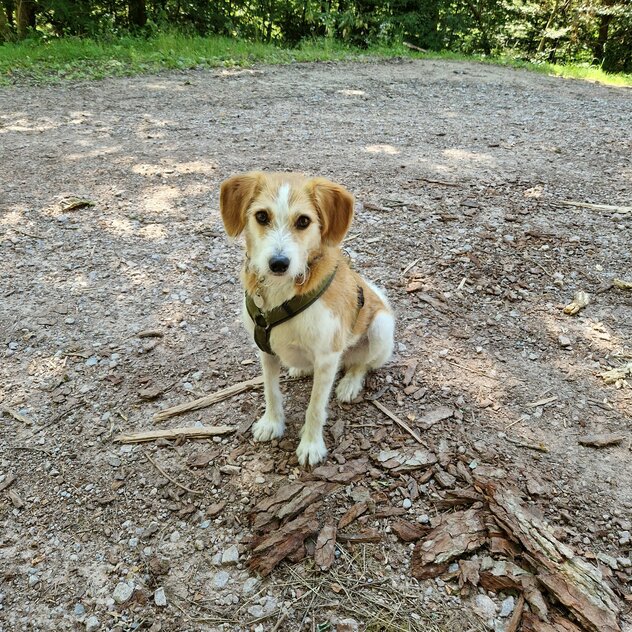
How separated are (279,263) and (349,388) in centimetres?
143

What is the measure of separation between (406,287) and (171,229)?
2.76m

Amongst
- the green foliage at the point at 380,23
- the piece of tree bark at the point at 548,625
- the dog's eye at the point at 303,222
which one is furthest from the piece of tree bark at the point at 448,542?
the green foliage at the point at 380,23

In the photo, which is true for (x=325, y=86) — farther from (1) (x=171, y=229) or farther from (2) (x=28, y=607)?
(2) (x=28, y=607)

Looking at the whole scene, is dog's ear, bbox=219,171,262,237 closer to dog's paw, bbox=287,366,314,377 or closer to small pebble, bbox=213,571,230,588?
dog's paw, bbox=287,366,314,377

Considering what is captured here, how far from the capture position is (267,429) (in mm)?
3254

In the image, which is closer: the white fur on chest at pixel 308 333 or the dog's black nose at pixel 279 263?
the dog's black nose at pixel 279 263

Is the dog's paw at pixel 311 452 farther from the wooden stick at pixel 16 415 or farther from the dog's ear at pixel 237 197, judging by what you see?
the wooden stick at pixel 16 415

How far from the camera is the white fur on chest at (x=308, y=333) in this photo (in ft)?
9.06

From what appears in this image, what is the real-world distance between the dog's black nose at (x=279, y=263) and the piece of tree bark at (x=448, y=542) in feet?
5.41

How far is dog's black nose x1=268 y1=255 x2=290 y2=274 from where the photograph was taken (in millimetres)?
2479

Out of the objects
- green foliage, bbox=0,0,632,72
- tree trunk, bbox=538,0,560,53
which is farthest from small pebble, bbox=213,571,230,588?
tree trunk, bbox=538,0,560,53

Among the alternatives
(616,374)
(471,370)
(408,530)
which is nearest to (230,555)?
(408,530)

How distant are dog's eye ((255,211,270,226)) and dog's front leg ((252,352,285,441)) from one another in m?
0.98

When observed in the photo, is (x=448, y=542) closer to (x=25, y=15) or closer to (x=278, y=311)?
(x=278, y=311)
